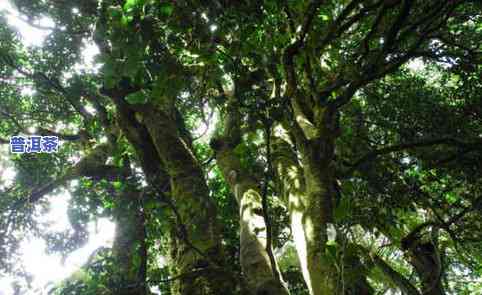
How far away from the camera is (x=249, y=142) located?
3012 mm

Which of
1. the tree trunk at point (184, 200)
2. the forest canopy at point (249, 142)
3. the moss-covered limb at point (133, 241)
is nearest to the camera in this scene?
the forest canopy at point (249, 142)

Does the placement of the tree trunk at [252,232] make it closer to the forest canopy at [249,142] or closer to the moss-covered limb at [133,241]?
the forest canopy at [249,142]

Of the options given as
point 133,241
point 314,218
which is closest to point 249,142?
point 314,218

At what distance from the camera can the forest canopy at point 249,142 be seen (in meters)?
2.32

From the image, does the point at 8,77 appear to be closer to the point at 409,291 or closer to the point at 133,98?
the point at 133,98

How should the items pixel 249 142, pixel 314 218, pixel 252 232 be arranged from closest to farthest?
pixel 314 218, pixel 249 142, pixel 252 232

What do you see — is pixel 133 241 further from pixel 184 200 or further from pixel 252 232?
pixel 252 232

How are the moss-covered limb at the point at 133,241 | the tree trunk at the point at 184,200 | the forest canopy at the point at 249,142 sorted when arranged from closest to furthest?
the forest canopy at the point at 249,142
the moss-covered limb at the point at 133,241
the tree trunk at the point at 184,200

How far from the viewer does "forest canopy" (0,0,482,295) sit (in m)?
2.32

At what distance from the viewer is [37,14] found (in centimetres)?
658

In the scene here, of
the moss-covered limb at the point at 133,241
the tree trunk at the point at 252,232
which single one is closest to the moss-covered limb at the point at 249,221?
the tree trunk at the point at 252,232

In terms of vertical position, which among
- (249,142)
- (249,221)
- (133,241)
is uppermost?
(249,142)

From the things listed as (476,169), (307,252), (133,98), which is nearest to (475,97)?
(476,169)

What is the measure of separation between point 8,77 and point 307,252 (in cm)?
822
